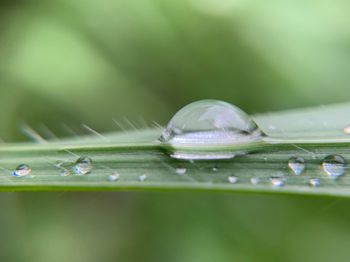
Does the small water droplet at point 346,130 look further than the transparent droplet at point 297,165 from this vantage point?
Yes

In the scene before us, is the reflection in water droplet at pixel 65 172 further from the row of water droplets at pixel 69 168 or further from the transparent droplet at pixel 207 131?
the transparent droplet at pixel 207 131

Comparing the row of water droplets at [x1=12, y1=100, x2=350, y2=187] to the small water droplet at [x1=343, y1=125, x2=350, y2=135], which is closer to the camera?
the row of water droplets at [x1=12, y1=100, x2=350, y2=187]

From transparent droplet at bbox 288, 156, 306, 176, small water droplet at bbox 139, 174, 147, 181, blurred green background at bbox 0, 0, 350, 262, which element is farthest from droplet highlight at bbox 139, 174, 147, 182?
blurred green background at bbox 0, 0, 350, 262

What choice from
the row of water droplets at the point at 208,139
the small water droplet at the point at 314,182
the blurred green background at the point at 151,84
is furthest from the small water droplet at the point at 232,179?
the blurred green background at the point at 151,84

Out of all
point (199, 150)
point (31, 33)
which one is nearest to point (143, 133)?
point (199, 150)

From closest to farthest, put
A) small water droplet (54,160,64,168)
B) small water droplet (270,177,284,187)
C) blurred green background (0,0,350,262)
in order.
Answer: small water droplet (270,177,284,187) → small water droplet (54,160,64,168) → blurred green background (0,0,350,262)

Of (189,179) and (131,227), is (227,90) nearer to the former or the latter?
(131,227)

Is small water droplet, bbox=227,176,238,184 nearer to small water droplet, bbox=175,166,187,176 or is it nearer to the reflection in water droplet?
small water droplet, bbox=175,166,187,176

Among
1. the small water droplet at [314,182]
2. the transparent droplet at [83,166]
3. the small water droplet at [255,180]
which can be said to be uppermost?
the small water droplet at [314,182]
